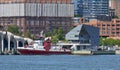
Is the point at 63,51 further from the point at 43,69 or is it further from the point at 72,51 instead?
the point at 43,69

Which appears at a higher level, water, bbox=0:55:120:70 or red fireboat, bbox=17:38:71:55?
water, bbox=0:55:120:70

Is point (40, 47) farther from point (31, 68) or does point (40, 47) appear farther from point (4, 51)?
point (31, 68)

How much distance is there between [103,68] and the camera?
10762 cm

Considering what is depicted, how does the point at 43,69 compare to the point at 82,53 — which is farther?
the point at 82,53

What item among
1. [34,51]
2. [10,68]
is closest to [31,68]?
[10,68]

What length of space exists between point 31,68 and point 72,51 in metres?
90.6

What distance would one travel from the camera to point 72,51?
197m

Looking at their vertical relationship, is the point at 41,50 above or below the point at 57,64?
below

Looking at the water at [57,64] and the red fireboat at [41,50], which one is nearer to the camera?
the water at [57,64]

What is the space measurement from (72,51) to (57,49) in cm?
344

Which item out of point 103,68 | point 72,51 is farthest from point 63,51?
point 103,68

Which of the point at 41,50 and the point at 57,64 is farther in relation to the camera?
the point at 41,50

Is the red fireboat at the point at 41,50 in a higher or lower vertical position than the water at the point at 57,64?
lower

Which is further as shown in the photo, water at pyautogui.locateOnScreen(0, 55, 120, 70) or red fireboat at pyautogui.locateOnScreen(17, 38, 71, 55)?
red fireboat at pyautogui.locateOnScreen(17, 38, 71, 55)
